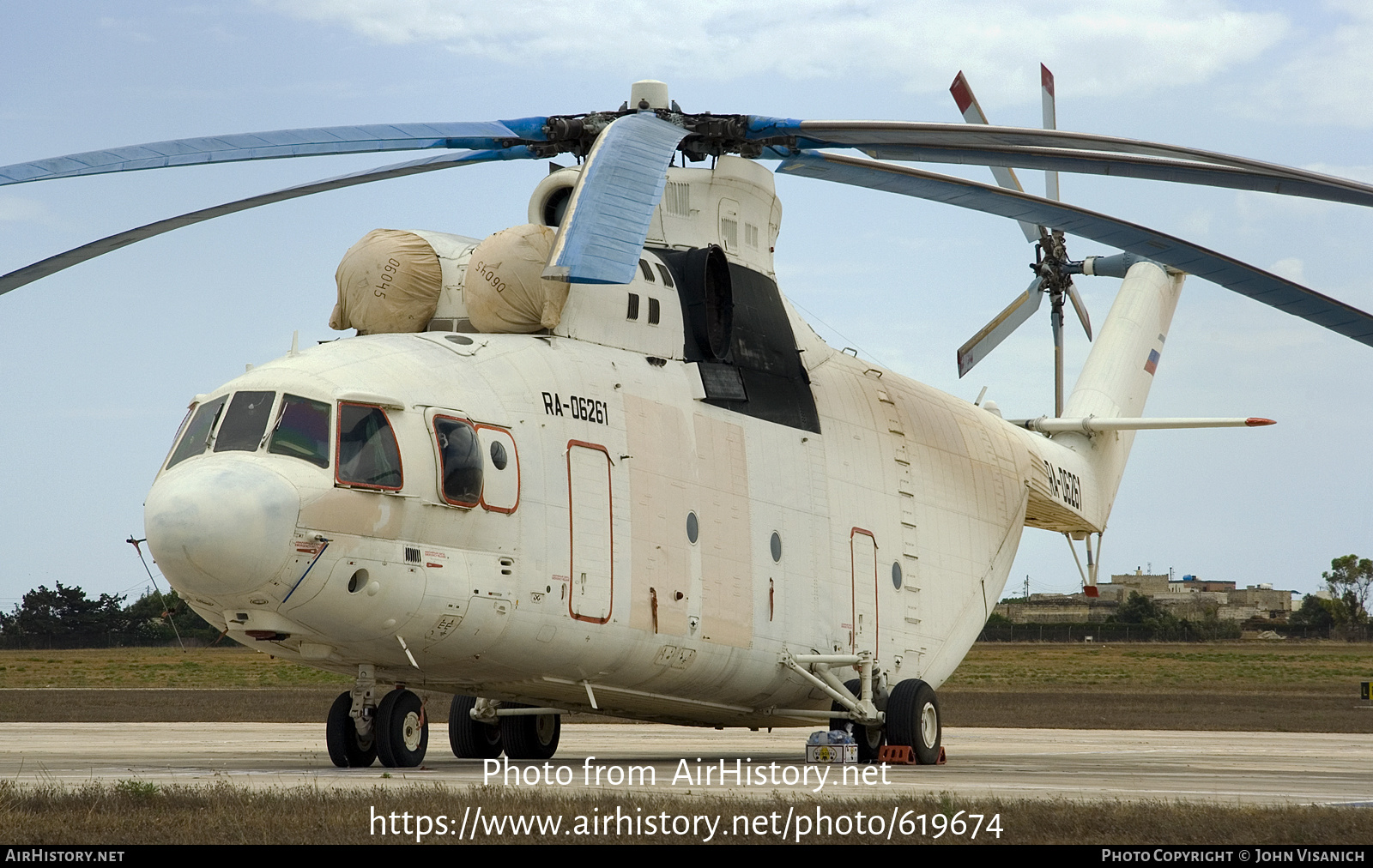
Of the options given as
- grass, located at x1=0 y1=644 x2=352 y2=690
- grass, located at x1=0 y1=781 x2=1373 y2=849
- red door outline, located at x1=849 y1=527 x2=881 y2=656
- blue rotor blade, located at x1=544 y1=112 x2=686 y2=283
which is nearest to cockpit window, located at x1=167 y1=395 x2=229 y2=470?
grass, located at x1=0 y1=781 x2=1373 y2=849

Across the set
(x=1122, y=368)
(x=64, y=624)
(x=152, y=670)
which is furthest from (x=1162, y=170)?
(x=64, y=624)

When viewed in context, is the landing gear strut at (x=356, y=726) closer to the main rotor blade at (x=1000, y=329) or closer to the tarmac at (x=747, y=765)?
the tarmac at (x=747, y=765)

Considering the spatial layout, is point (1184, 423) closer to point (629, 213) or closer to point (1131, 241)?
point (1131, 241)

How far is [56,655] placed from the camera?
67312 mm

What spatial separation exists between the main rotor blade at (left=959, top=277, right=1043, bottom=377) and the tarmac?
19.1 ft

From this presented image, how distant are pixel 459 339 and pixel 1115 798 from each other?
7.15 m

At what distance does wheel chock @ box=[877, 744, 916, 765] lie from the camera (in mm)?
16703

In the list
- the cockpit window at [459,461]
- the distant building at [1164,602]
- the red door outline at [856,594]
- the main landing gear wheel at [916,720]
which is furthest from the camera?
the distant building at [1164,602]

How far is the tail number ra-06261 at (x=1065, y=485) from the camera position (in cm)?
2247

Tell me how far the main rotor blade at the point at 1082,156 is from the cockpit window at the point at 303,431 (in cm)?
589

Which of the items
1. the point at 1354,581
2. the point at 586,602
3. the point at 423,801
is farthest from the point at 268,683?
the point at 1354,581

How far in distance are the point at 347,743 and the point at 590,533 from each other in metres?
2.92

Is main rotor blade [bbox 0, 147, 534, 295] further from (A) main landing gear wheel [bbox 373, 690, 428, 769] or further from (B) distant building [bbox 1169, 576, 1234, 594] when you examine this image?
(B) distant building [bbox 1169, 576, 1234, 594]

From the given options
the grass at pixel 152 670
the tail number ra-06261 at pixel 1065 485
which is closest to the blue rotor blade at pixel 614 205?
the tail number ra-06261 at pixel 1065 485
